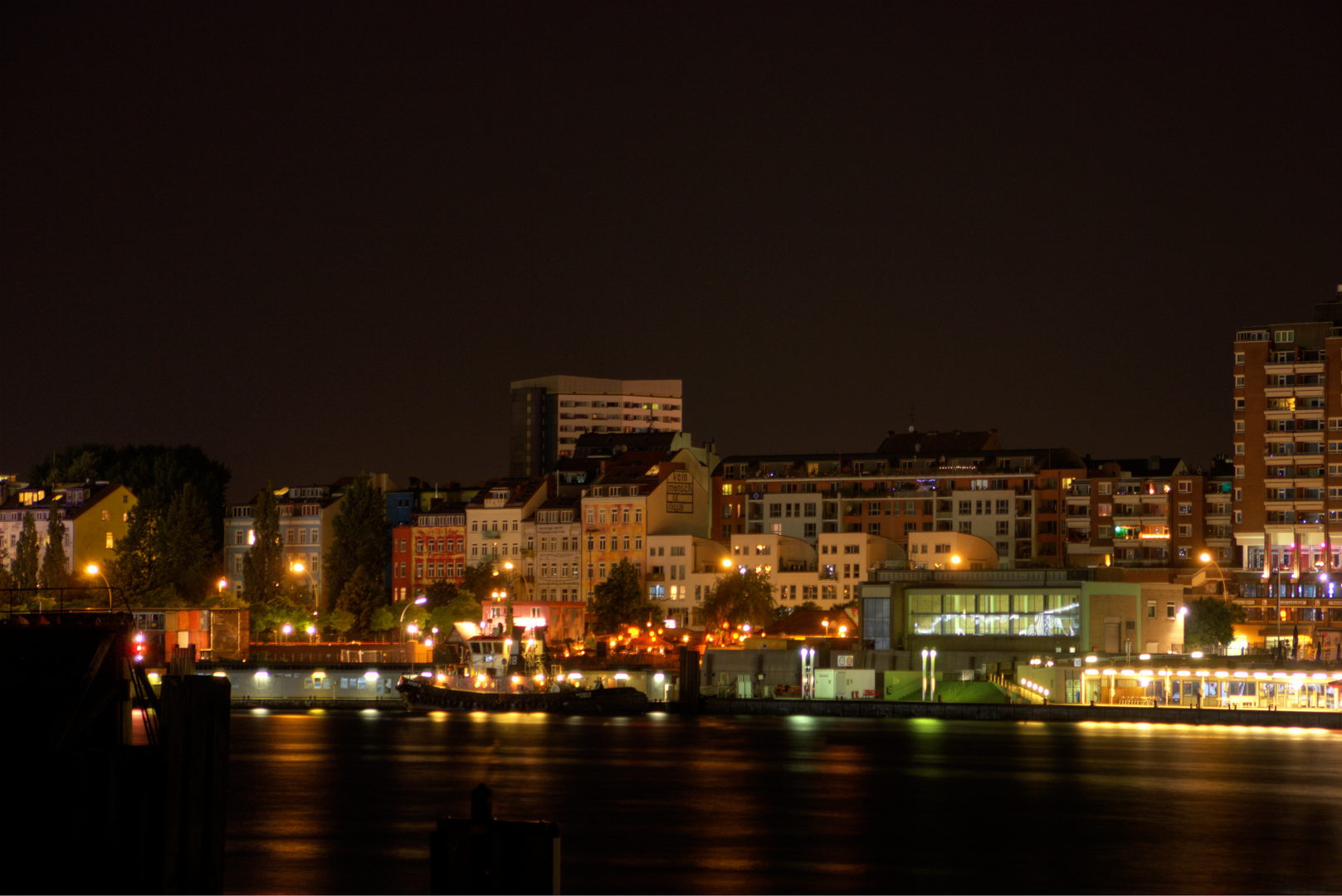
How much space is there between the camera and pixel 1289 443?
440 ft

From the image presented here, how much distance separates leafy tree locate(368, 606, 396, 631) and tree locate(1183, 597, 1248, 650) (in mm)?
59337

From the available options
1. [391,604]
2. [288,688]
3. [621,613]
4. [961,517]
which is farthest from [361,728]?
[961,517]

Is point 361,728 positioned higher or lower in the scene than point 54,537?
lower

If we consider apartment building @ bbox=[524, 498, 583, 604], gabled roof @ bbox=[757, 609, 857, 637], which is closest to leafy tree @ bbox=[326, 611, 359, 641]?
apartment building @ bbox=[524, 498, 583, 604]

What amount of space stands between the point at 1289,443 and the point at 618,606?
166 ft

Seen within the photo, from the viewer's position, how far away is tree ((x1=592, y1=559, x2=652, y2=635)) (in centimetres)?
13700

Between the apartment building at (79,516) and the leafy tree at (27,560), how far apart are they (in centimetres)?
636

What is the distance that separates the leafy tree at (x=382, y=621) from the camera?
466ft

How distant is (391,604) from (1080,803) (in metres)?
94.9

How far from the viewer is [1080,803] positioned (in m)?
62.9

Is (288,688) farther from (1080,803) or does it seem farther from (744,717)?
(1080,803)

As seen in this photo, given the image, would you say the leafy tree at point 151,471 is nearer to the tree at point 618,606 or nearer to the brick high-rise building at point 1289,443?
the tree at point 618,606

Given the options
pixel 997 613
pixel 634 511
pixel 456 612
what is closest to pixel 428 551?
pixel 456 612

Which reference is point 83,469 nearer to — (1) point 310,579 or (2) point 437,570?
(1) point 310,579
